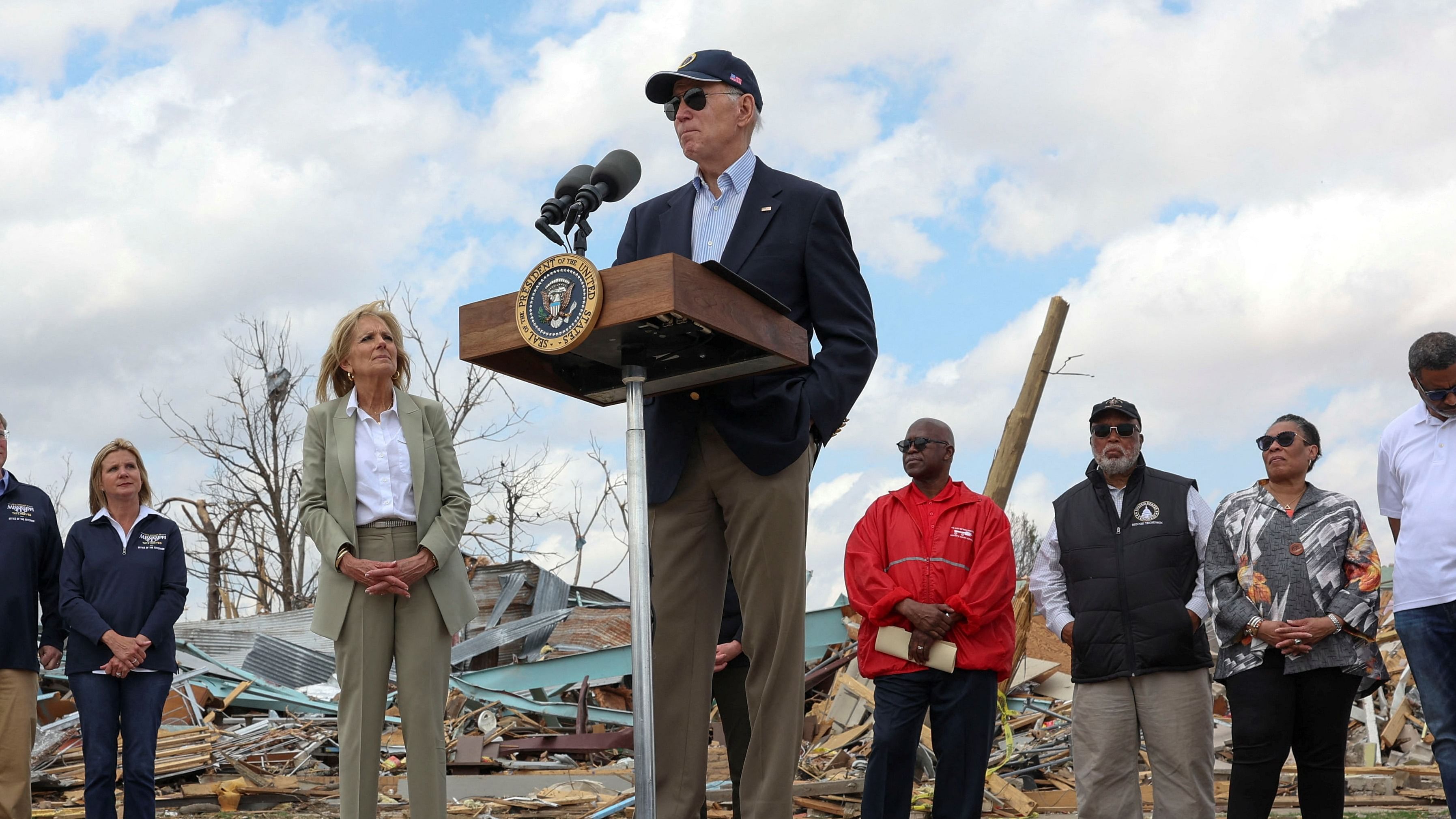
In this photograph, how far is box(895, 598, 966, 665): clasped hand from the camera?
5.61m

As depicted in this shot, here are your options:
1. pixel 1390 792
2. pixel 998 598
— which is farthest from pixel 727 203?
pixel 1390 792

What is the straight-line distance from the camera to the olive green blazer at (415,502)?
4797 mm

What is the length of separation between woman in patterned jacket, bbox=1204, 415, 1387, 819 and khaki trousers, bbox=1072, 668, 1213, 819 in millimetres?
179

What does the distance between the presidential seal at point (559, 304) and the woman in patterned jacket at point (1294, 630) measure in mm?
3736

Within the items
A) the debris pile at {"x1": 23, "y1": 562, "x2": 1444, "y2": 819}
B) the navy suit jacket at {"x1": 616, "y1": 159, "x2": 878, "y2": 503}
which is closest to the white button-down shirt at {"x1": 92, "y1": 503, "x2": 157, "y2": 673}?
the debris pile at {"x1": 23, "y1": 562, "x2": 1444, "y2": 819}

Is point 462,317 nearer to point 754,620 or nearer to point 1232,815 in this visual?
point 754,620

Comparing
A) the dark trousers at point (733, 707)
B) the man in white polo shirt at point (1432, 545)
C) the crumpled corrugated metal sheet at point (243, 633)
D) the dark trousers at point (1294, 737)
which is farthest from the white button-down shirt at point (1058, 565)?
the crumpled corrugated metal sheet at point (243, 633)

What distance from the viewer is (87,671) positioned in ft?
20.3

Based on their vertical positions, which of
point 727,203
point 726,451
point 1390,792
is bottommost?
point 1390,792

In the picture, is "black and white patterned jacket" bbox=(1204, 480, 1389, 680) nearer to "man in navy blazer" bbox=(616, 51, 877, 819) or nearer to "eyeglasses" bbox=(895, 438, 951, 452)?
"eyeglasses" bbox=(895, 438, 951, 452)

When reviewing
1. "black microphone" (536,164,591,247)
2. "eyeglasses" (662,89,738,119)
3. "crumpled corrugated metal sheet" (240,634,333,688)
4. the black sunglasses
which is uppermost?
"eyeglasses" (662,89,738,119)

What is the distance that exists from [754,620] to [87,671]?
4.20 m

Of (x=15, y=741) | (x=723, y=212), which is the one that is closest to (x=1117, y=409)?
(x=723, y=212)

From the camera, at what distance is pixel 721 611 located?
11.7ft
